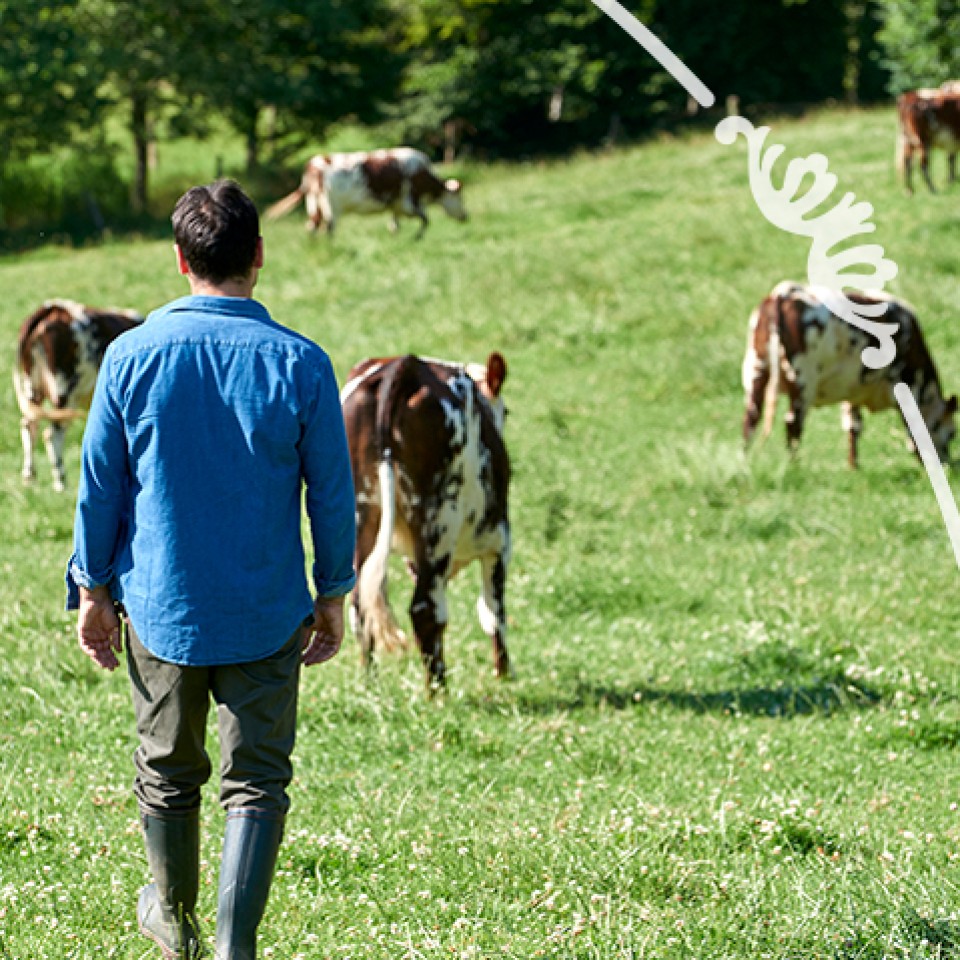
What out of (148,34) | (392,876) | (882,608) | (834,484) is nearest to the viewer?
(392,876)

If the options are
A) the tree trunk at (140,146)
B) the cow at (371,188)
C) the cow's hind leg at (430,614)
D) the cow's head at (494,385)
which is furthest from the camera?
the tree trunk at (140,146)

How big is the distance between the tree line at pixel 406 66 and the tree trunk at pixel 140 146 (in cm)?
5

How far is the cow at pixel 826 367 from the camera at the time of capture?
1145cm

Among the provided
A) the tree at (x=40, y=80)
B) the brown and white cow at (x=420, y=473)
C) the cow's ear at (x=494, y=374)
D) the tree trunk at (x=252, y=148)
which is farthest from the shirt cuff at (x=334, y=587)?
the tree trunk at (x=252, y=148)

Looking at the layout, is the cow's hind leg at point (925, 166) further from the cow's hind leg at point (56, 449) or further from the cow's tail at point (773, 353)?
the cow's hind leg at point (56, 449)

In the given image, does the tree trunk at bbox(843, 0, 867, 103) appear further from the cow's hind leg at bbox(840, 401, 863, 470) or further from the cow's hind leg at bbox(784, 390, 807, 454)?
the cow's hind leg at bbox(784, 390, 807, 454)

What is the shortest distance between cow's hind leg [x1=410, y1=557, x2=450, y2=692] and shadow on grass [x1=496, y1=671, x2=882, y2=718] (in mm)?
452

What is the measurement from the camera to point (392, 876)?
3916mm

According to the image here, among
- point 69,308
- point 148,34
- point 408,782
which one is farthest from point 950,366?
point 148,34

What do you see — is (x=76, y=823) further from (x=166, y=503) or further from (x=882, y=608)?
(x=882, y=608)

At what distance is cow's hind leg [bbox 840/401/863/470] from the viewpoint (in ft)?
38.2

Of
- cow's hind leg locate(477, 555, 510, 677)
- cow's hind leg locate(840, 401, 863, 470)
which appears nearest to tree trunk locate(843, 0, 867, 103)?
cow's hind leg locate(840, 401, 863, 470)

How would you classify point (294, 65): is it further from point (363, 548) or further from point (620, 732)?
point (620, 732)

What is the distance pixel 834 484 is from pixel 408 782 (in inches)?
279
